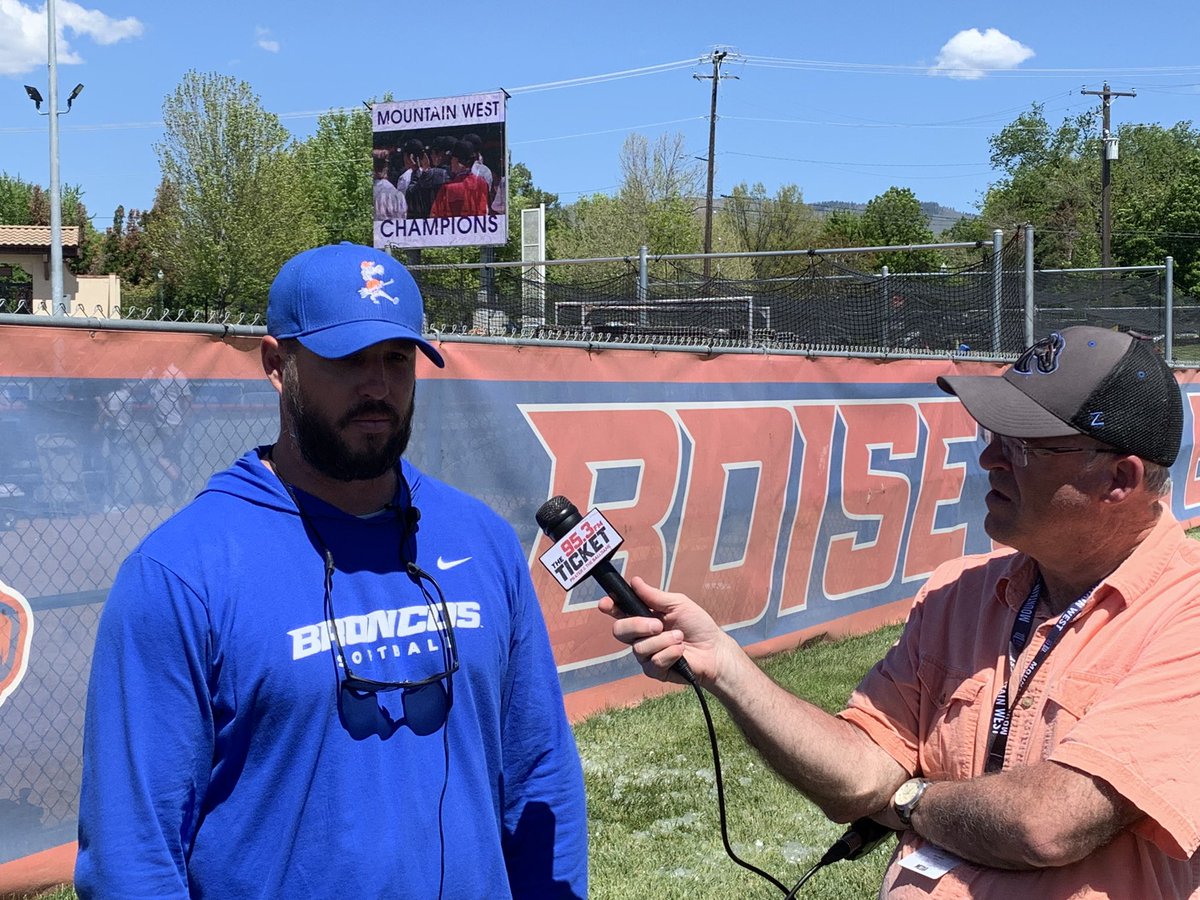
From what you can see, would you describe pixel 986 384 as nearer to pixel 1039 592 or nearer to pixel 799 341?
pixel 1039 592

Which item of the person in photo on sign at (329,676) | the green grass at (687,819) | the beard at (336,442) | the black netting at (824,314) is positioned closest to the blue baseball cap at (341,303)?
the person in photo on sign at (329,676)

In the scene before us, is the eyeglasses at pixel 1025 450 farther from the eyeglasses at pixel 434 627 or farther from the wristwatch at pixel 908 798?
the eyeglasses at pixel 434 627

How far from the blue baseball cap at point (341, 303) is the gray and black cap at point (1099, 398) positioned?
1.13 m

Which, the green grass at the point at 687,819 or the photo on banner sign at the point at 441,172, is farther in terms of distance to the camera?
the photo on banner sign at the point at 441,172

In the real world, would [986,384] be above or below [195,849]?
above

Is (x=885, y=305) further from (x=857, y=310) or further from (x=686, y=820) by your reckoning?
(x=686, y=820)

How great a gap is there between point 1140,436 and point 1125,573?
0.25 metres

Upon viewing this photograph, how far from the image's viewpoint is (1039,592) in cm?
230

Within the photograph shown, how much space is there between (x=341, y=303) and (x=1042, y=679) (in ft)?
4.75

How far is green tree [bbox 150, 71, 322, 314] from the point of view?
38.7 metres

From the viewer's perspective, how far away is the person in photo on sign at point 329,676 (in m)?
1.85

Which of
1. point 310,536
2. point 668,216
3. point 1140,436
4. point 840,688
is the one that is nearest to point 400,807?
point 310,536

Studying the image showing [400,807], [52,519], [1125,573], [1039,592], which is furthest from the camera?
[52,519]

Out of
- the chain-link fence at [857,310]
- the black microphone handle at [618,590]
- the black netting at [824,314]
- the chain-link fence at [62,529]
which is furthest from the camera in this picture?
the black netting at [824,314]
